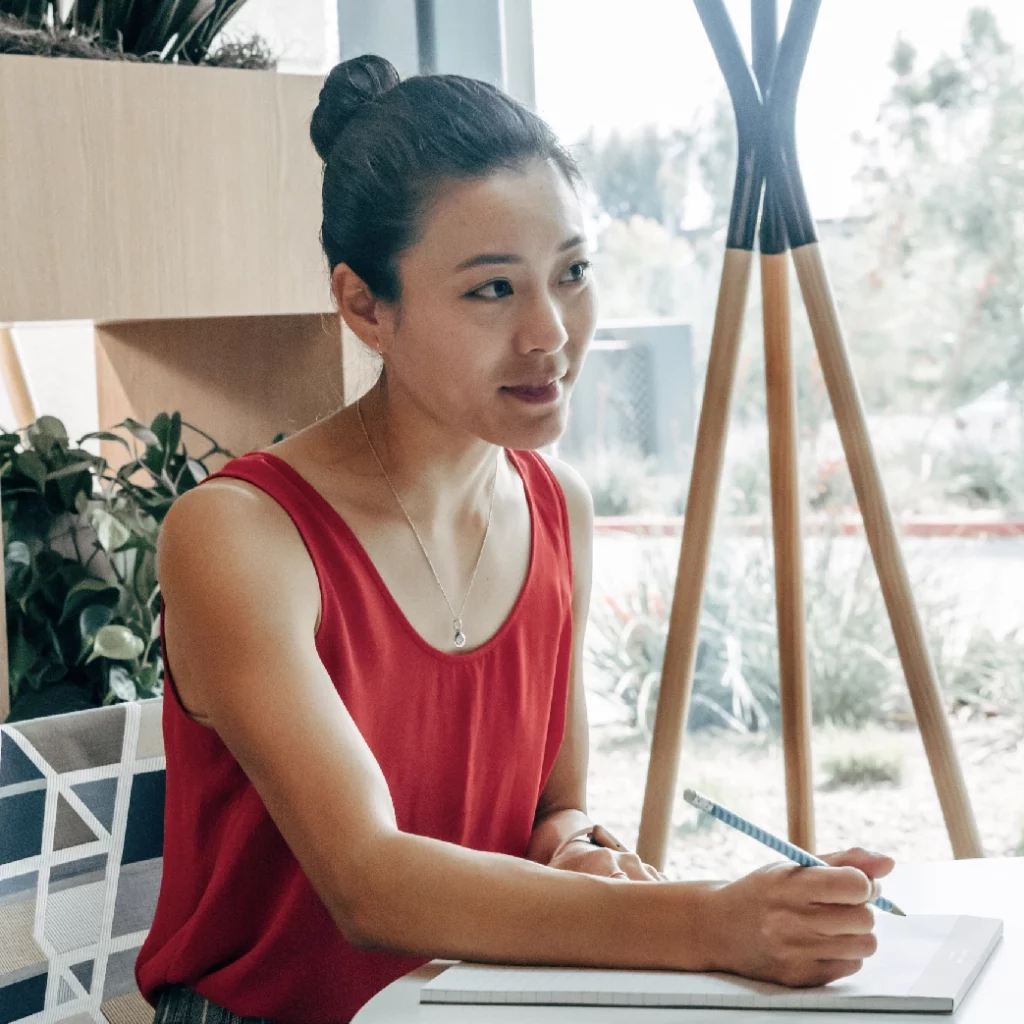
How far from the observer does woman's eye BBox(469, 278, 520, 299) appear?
4.02 ft

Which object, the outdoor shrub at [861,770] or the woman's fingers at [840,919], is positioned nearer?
the woman's fingers at [840,919]

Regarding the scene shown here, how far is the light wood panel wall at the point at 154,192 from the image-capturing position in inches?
67.5

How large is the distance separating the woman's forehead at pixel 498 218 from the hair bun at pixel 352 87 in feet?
0.58

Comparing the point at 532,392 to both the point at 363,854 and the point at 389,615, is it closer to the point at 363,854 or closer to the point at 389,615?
the point at 389,615

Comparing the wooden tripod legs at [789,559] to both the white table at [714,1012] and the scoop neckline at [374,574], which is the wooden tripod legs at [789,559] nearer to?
the scoop neckline at [374,574]

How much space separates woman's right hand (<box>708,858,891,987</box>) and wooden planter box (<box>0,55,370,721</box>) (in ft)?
3.73

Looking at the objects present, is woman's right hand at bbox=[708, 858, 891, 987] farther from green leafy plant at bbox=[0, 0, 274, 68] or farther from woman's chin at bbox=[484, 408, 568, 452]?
green leafy plant at bbox=[0, 0, 274, 68]

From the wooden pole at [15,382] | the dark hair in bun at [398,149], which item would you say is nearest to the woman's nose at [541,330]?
the dark hair in bun at [398,149]

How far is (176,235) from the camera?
186 cm

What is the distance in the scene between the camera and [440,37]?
7.79 feet

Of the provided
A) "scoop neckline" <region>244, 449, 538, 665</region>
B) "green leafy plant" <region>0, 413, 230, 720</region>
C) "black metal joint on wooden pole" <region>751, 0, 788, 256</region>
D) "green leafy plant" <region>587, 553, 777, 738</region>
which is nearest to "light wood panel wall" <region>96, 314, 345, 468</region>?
"green leafy plant" <region>0, 413, 230, 720</region>

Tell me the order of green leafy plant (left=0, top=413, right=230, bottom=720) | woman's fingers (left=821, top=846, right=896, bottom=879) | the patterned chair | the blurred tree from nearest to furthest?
woman's fingers (left=821, top=846, right=896, bottom=879), the patterned chair, green leafy plant (left=0, top=413, right=230, bottom=720), the blurred tree

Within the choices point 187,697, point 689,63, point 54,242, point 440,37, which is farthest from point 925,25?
point 187,697

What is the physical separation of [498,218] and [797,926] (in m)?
0.67
